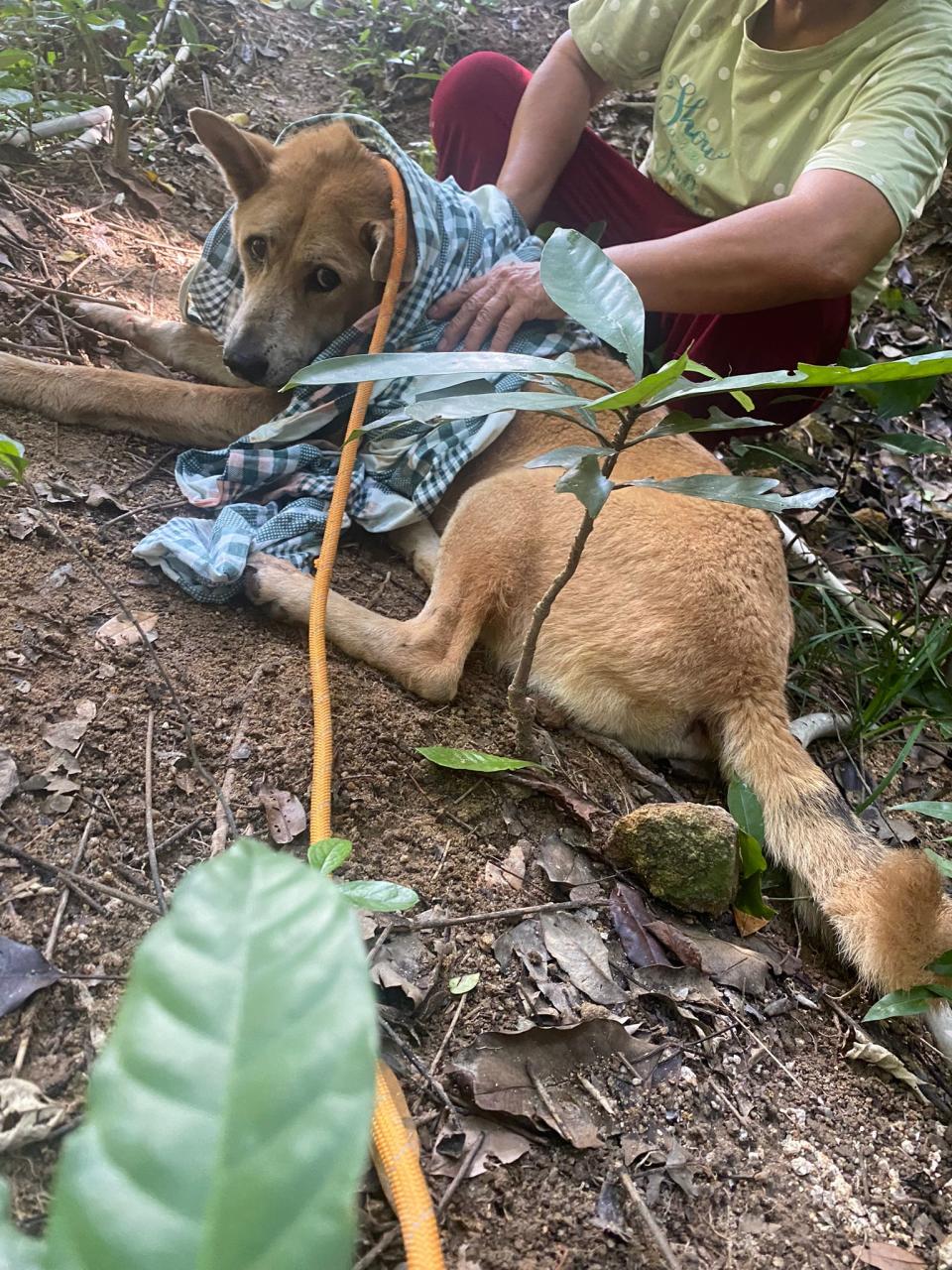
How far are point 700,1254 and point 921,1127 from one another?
666mm

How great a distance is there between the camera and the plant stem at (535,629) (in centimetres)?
136

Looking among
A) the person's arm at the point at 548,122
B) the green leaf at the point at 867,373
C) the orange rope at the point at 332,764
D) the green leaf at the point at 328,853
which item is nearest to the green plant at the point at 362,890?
the green leaf at the point at 328,853

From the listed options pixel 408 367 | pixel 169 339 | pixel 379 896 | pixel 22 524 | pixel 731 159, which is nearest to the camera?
pixel 408 367

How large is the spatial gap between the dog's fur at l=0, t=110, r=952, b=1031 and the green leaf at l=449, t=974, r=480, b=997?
92 cm

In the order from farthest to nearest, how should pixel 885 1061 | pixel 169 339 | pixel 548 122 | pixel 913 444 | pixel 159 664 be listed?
pixel 548 122
pixel 169 339
pixel 913 444
pixel 159 664
pixel 885 1061

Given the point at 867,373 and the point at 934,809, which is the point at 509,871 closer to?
the point at 934,809

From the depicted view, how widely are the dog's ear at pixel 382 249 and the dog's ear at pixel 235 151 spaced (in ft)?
1.60

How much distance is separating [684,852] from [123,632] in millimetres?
1528

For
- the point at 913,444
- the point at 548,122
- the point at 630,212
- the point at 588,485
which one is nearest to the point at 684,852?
the point at 588,485

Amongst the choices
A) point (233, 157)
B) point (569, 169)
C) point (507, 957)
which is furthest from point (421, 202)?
point (507, 957)

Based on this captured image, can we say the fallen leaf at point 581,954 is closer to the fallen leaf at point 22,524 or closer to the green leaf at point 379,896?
the green leaf at point 379,896

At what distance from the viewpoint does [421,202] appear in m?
2.74

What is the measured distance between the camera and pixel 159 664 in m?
1.88

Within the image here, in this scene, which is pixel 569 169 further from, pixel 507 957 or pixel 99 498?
pixel 507 957
